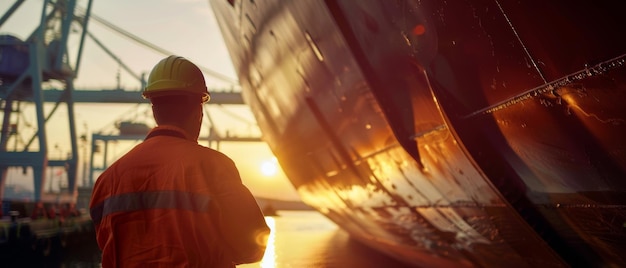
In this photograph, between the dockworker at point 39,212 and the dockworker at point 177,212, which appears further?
the dockworker at point 39,212

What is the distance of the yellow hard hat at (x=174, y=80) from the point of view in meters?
2.32

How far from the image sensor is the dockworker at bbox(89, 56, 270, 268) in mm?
2016

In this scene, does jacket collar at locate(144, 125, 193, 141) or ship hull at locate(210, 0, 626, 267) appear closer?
jacket collar at locate(144, 125, 193, 141)

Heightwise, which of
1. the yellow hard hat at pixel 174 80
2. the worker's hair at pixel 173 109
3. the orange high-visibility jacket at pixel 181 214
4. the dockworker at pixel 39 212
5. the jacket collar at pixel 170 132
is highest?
the yellow hard hat at pixel 174 80

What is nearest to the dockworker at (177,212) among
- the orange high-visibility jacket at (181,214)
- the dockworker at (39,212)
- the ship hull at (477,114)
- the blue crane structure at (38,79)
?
the orange high-visibility jacket at (181,214)

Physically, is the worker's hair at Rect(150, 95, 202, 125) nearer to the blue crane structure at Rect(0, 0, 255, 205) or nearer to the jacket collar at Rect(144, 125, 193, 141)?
the jacket collar at Rect(144, 125, 193, 141)

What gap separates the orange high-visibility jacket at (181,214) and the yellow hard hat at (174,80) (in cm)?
29

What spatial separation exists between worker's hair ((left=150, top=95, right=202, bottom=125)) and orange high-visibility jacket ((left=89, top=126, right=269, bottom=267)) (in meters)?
0.20

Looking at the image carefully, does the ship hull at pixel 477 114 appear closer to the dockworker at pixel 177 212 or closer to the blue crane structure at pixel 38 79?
the dockworker at pixel 177 212

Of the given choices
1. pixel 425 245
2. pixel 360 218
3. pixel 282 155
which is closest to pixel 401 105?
pixel 425 245

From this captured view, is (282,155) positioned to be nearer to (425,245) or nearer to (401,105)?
Result: (425,245)

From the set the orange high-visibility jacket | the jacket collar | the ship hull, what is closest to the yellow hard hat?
the jacket collar

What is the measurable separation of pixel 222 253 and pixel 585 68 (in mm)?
2192

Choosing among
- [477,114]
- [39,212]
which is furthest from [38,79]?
[477,114]
